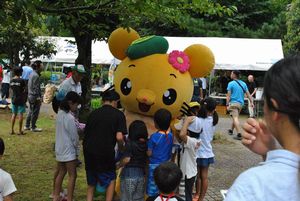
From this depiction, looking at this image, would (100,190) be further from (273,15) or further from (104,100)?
(273,15)

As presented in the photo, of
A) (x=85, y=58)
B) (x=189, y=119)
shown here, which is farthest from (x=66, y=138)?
(x=85, y=58)

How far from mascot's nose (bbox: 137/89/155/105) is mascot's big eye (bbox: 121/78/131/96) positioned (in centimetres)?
28

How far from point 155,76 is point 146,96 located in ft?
1.10

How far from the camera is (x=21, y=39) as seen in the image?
18484 millimetres

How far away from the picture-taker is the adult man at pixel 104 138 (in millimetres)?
4973

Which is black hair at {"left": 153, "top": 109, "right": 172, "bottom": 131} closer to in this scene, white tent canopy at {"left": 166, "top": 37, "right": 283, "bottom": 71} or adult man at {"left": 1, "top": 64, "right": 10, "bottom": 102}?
adult man at {"left": 1, "top": 64, "right": 10, "bottom": 102}

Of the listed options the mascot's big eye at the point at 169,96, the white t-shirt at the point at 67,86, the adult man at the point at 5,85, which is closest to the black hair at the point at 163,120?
the mascot's big eye at the point at 169,96

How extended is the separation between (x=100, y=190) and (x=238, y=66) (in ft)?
44.7

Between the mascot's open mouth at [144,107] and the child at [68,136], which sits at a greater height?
the mascot's open mouth at [144,107]

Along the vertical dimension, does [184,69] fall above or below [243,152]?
above

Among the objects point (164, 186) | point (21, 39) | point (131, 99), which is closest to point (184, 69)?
point (131, 99)

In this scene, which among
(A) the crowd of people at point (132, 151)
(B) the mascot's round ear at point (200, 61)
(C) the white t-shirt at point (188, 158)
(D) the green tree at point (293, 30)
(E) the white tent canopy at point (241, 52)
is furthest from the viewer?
(D) the green tree at point (293, 30)

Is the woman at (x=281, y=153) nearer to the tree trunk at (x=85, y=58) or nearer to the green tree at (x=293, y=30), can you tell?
the tree trunk at (x=85, y=58)

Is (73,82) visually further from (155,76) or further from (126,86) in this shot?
(155,76)
